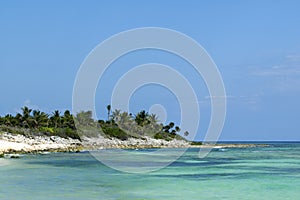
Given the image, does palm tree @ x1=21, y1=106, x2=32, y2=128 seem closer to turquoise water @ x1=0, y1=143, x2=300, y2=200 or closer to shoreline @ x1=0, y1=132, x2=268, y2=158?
shoreline @ x1=0, y1=132, x2=268, y2=158

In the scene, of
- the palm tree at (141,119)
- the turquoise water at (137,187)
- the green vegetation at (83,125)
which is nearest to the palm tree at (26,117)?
the green vegetation at (83,125)

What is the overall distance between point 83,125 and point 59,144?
23.2 meters

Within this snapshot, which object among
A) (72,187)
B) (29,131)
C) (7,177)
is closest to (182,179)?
(72,187)

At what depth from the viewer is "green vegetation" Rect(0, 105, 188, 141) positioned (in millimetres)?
84500

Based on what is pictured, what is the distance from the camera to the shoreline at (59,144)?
5978cm

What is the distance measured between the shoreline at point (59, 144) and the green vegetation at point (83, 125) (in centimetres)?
254

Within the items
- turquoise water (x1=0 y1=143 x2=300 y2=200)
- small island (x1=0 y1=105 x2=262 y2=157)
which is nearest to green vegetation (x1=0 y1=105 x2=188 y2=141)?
small island (x1=0 y1=105 x2=262 y2=157)

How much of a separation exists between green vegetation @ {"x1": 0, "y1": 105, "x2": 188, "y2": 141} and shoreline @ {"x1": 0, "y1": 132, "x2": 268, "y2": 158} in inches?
99.8

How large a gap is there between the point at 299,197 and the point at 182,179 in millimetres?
9138

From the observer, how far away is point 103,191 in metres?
23.3

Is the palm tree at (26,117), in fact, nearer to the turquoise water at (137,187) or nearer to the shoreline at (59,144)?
the shoreline at (59,144)

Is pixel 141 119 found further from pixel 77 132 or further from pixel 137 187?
pixel 137 187

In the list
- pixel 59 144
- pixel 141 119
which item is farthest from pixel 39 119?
pixel 141 119

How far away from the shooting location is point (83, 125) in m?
97.4
